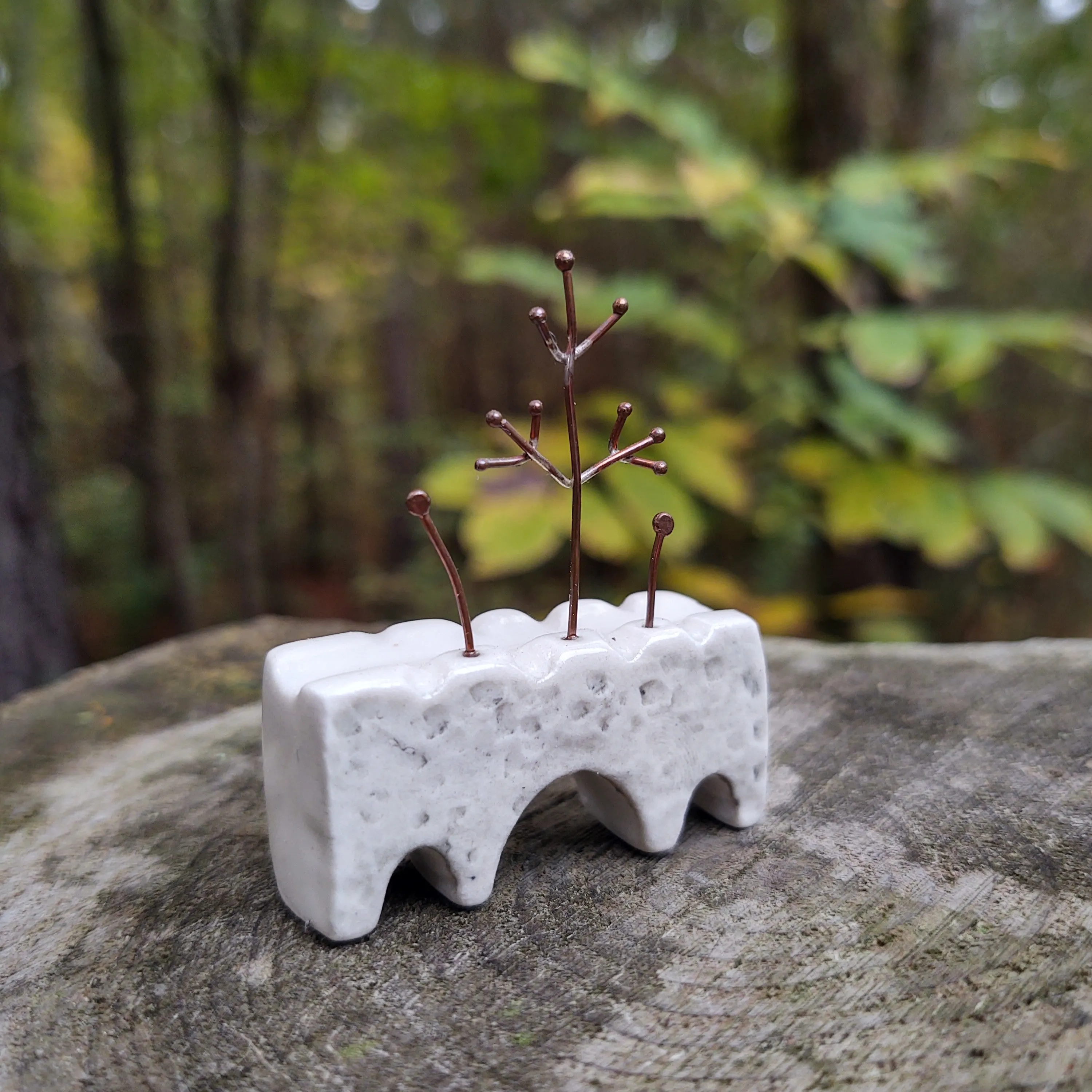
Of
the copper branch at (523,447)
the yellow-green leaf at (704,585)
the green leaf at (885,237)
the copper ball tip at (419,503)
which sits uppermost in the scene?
the green leaf at (885,237)

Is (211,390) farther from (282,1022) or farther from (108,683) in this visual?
(282,1022)

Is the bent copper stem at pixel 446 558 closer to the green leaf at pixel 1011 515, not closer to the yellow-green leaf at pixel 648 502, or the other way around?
the yellow-green leaf at pixel 648 502

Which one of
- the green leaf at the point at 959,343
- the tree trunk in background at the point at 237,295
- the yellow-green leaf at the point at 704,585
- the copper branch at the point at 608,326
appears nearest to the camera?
the copper branch at the point at 608,326

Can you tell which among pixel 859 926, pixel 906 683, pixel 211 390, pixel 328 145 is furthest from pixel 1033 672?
pixel 211 390

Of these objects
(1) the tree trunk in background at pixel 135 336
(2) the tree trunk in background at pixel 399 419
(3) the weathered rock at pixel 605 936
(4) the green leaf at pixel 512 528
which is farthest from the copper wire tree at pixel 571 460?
(2) the tree trunk in background at pixel 399 419

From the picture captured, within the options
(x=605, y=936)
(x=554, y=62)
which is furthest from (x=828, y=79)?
(x=605, y=936)

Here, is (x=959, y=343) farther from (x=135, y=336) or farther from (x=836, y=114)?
(x=135, y=336)

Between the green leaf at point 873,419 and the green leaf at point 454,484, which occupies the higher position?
the green leaf at point 873,419
